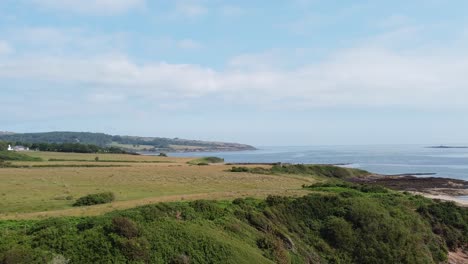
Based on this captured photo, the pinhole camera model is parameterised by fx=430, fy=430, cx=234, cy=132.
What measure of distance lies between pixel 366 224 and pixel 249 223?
10.2 metres

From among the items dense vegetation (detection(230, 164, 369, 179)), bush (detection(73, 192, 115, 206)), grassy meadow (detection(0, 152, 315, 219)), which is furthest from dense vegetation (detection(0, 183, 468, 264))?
dense vegetation (detection(230, 164, 369, 179))

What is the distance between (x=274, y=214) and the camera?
30625 mm

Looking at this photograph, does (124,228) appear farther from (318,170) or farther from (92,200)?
(318,170)

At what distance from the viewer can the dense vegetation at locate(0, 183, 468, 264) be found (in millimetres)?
18484

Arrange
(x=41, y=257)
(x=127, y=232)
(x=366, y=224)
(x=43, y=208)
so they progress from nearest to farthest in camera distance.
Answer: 1. (x=41, y=257)
2. (x=127, y=232)
3. (x=43, y=208)
4. (x=366, y=224)

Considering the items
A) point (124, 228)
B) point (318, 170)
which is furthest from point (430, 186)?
point (124, 228)

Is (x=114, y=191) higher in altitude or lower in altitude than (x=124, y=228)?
lower

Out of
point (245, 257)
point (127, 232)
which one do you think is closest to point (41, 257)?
point (127, 232)

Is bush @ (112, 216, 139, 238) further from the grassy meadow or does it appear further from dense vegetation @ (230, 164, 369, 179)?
dense vegetation @ (230, 164, 369, 179)

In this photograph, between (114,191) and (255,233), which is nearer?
(255,233)

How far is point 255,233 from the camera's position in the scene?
26.2 m

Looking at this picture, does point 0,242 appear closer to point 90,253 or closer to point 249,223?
point 90,253

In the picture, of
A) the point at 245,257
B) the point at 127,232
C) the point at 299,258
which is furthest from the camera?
the point at 299,258

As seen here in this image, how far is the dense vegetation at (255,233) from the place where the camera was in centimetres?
1848
